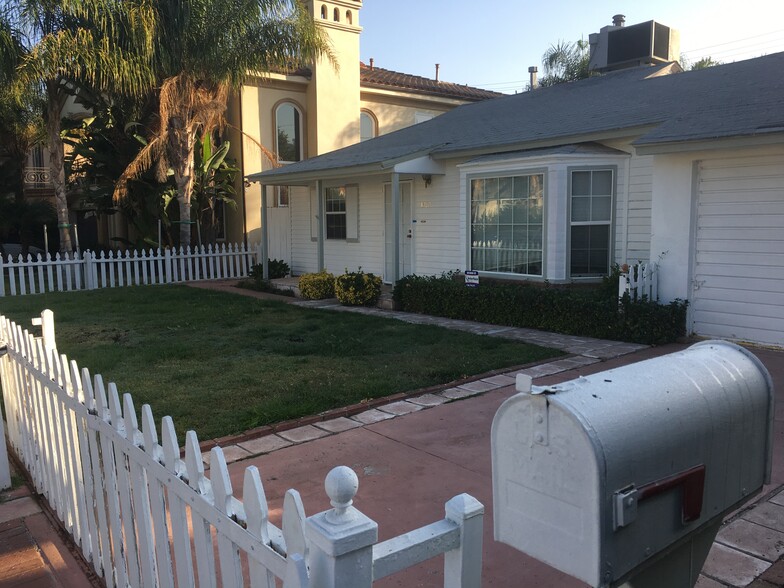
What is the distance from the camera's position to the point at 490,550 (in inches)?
135

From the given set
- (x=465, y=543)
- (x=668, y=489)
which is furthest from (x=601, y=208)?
(x=465, y=543)

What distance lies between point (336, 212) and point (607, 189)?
7617 millimetres

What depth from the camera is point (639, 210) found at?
9844 millimetres

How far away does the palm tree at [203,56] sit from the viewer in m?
15.3

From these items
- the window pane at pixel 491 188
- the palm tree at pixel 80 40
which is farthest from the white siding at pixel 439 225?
the palm tree at pixel 80 40

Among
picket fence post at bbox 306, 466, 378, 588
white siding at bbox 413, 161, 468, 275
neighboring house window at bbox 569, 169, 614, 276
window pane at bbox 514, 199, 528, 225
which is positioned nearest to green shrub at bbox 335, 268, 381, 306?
white siding at bbox 413, 161, 468, 275

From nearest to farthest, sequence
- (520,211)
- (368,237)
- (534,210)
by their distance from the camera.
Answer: (534,210) → (520,211) → (368,237)

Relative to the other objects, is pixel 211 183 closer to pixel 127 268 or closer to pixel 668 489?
pixel 127 268

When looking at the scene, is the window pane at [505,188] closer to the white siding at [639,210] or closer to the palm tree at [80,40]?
the white siding at [639,210]

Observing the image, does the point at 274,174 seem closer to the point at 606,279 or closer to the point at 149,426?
the point at 606,279

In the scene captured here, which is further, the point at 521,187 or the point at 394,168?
the point at 394,168

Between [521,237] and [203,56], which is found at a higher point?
[203,56]

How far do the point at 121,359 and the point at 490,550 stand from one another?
5869 mm

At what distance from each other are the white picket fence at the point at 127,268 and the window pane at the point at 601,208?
11.1 meters
